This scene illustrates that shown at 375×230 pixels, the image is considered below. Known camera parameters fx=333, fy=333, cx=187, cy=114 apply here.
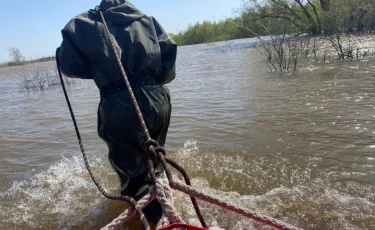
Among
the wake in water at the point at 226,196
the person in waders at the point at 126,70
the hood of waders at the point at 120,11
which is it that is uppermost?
the hood of waders at the point at 120,11

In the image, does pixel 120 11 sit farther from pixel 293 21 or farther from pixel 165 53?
pixel 293 21

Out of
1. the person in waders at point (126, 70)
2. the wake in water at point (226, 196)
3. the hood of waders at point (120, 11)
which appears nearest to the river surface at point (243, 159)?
the wake in water at point (226, 196)

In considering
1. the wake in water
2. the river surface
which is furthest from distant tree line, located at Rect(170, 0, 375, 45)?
the wake in water

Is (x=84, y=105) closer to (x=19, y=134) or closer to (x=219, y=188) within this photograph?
(x=19, y=134)

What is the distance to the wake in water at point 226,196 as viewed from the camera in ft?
10.1

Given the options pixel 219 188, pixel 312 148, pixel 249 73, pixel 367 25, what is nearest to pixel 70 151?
pixel 219 188

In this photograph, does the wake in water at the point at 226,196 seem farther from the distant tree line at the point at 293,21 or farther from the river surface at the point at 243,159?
the distant tree line at the point at 293,21

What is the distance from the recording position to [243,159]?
4.54m

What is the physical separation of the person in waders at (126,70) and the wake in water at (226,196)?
778 millimetres

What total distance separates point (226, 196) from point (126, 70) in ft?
5.68

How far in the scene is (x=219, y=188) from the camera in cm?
384

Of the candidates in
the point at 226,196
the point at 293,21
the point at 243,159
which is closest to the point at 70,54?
the point at 226,196

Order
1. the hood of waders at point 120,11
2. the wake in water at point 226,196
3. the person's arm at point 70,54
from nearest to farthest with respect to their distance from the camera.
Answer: the person's arm at point 70,54 < the hood of waders at point 120,11 < the wake in water at point 226,196

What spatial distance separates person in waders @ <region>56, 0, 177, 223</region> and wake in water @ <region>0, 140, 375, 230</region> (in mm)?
778
